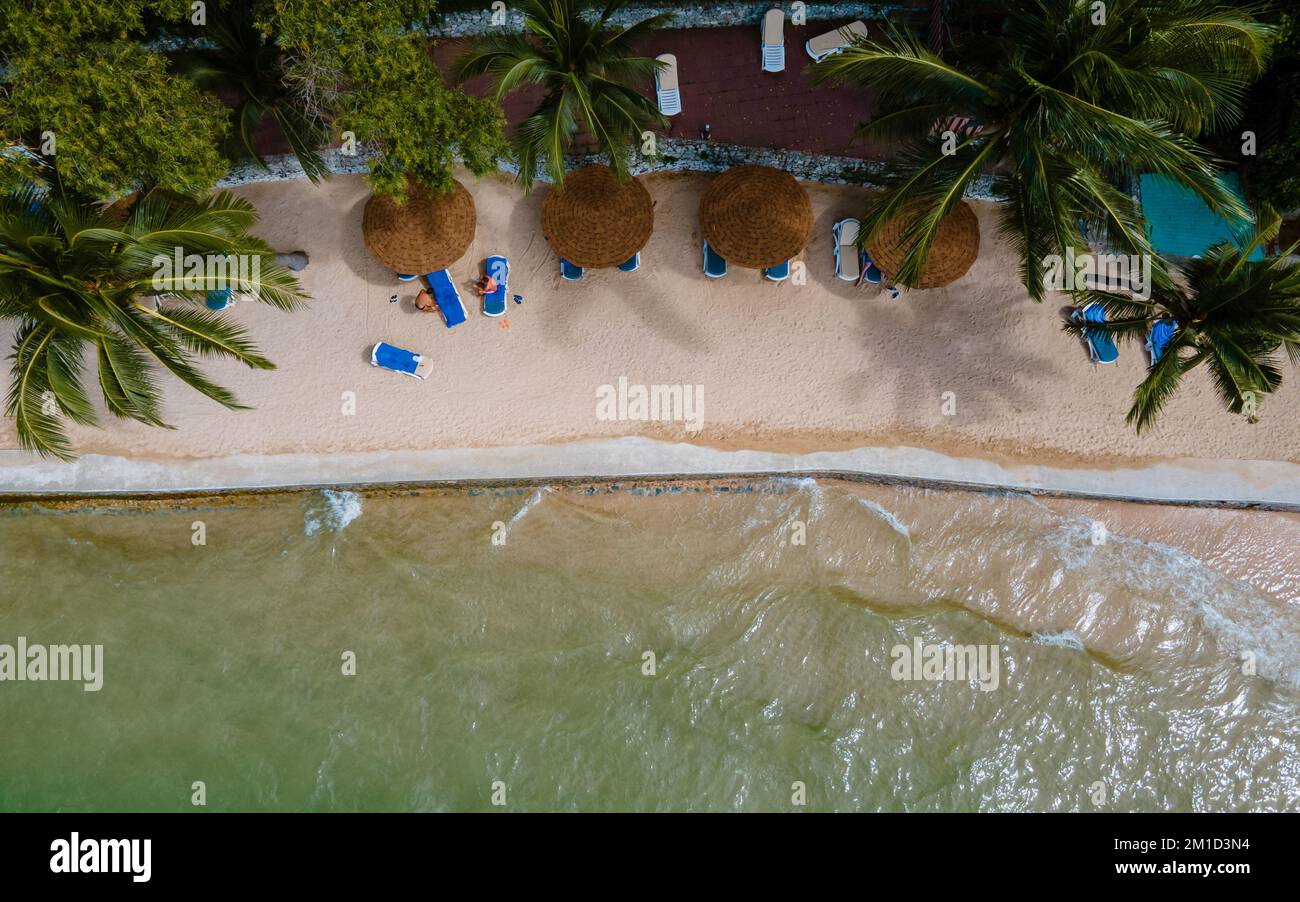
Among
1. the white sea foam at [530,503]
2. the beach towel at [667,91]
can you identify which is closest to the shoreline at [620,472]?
the white sea foam at [530,503]

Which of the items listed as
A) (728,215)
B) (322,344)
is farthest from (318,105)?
(728,215)

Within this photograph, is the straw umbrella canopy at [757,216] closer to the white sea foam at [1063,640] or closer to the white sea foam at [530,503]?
the white sea foam at [530,503]

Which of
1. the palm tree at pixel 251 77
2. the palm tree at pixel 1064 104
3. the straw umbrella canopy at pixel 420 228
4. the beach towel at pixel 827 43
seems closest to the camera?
the palm tree at pixel 1064 104

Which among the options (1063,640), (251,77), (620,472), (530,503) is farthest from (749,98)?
(1063,640)

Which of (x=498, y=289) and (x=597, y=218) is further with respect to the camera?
(x=498, y=289)

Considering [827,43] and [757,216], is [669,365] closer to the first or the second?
[757,216]

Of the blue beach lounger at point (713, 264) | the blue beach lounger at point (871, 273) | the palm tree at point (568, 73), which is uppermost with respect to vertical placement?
the palm tree at point (568, 73)
